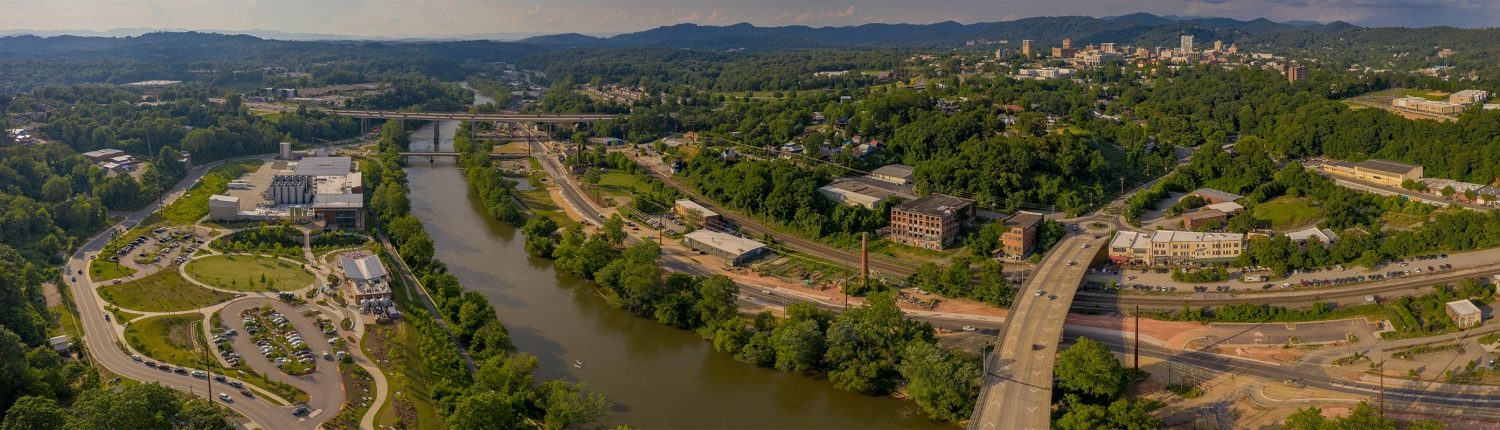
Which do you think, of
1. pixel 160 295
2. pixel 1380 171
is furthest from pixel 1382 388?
pixel 160 295

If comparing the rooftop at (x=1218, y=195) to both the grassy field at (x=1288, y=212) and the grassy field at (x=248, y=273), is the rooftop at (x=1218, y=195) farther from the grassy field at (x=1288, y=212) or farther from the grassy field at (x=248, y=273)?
the grassy field at (x=248, y=273)

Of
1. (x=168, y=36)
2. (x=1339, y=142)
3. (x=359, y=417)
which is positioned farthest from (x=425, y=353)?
(x=168, y=36)

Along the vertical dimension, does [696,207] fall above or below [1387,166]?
below

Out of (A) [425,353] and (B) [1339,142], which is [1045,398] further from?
(B) [1339,142]

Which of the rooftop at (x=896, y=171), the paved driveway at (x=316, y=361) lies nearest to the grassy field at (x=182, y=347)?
the paved driveway at (x=316, y=361)

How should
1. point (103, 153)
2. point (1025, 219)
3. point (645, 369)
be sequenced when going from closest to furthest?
point (645, 369), point (1025, 219), point (103, 153)

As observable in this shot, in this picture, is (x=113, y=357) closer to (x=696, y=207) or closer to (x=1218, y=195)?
(x=696, y=207)

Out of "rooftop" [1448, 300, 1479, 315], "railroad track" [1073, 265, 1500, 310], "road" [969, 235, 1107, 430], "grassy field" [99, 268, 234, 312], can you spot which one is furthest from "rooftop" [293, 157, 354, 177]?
"rooftop" [1448, 300, 1479, 315]

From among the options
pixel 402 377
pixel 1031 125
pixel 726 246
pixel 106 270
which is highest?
pixel 1031 125
